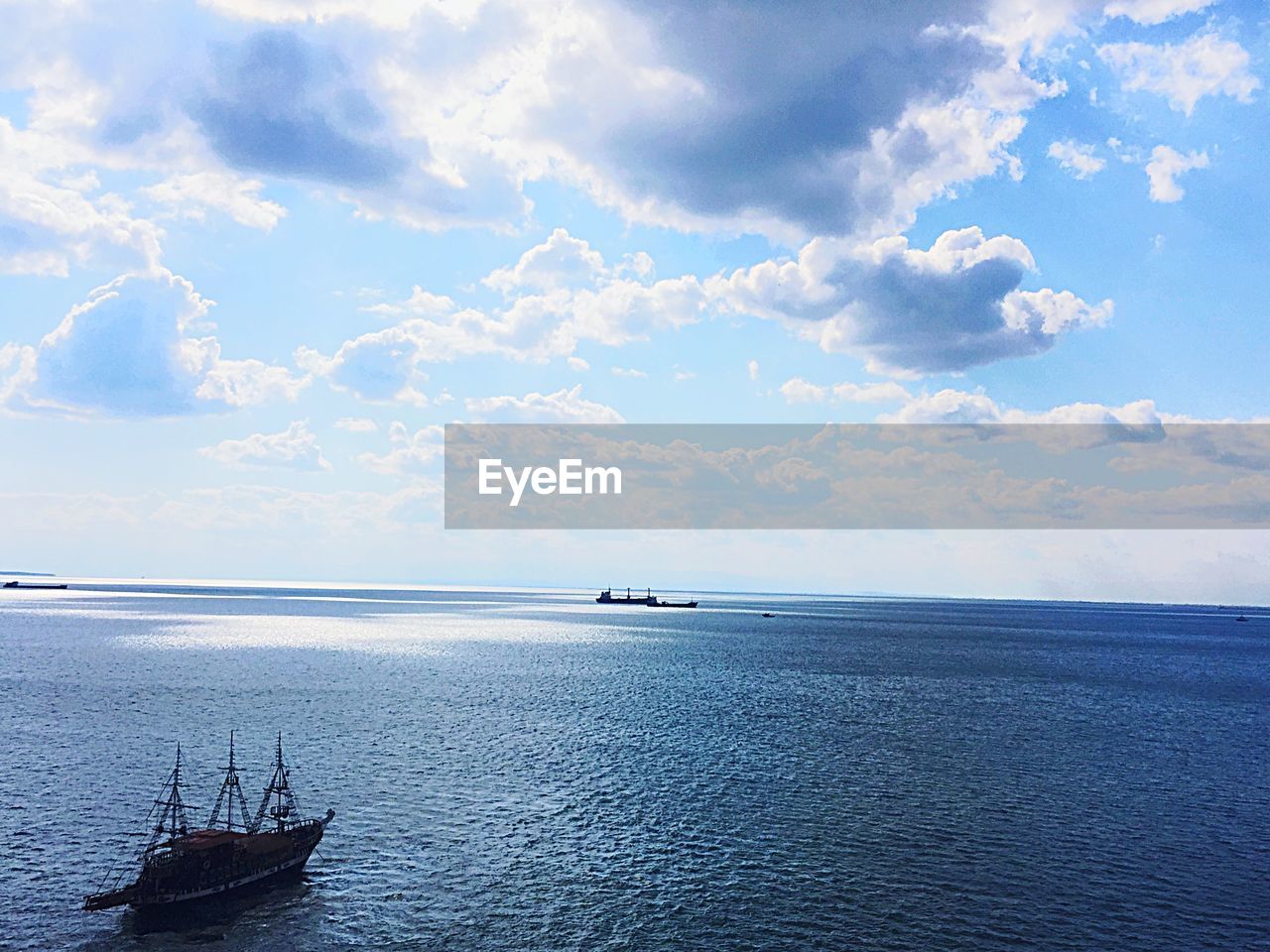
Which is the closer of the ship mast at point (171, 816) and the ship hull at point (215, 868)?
the ship hull at point (215, 868)

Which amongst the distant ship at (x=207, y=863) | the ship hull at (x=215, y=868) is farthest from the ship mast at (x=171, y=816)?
the ship hull at (x=215, y=868)

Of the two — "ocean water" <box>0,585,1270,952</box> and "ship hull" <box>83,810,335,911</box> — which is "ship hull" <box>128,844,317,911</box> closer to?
"ship hull" <box>83,810,335,911</box>

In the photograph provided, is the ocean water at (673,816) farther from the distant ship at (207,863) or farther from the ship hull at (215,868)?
the distant ship at (207,863)

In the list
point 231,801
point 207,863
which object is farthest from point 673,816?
point 231,801

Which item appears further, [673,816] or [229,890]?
[673,816]

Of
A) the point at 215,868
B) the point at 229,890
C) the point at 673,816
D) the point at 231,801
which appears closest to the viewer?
the point at 215,868

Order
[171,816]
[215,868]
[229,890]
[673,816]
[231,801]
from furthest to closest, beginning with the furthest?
[231,801], [673,816], [171,816], [229,890], [215,868]

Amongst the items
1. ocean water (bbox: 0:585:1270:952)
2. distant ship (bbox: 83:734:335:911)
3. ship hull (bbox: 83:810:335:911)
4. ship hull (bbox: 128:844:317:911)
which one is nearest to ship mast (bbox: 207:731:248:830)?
A: distant ship (bbox: 83:734:335:911)

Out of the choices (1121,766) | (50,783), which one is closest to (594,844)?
(50,783)

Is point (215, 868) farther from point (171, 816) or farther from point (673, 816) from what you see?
point (673, 816)
